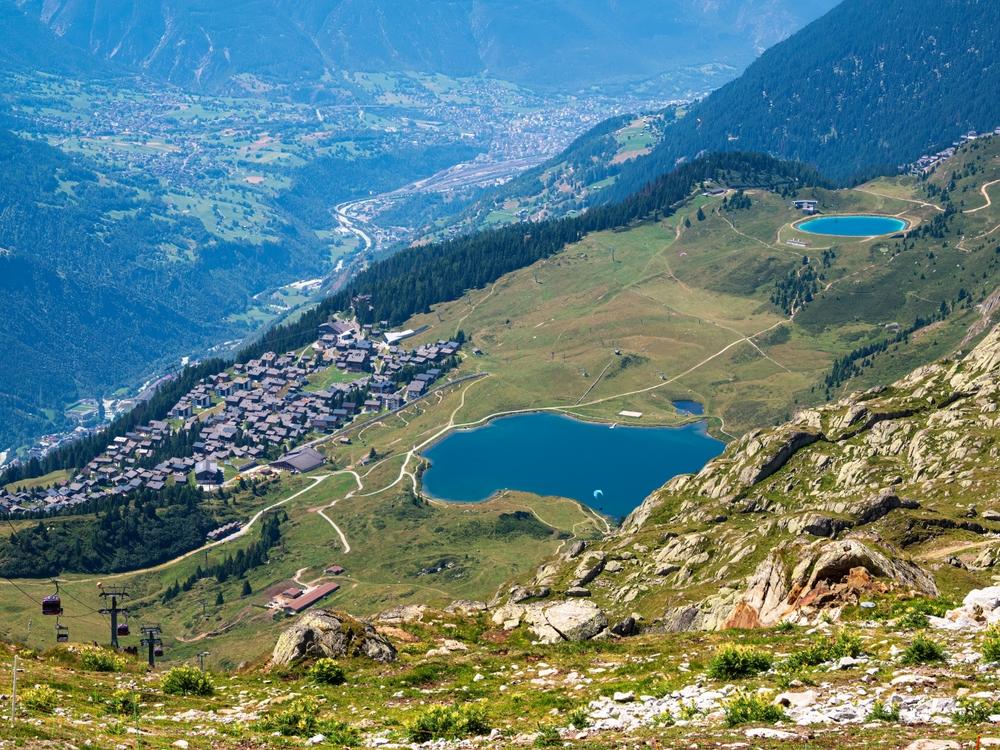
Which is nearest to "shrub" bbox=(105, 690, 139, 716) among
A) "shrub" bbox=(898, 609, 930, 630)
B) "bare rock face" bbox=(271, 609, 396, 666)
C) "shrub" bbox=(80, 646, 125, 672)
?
"shrub" bbox=(80, 646, 125, 672)

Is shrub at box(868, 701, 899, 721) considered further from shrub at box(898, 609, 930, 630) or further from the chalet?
the chalet

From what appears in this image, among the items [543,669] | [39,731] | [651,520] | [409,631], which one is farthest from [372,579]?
[39,731]

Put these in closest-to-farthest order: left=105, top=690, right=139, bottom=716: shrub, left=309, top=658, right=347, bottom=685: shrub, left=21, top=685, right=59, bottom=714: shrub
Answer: left=21, top=685, right=59, bottom=714: shrub → left=105, top=690, right=139, bottom=716: shrub → left=309, top=658, right=347, bottom=685: shrub

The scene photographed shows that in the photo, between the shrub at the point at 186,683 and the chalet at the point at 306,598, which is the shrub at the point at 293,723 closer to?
the shrub at the point at 186,683

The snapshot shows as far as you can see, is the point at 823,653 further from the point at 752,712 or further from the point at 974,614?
the point at 752,712

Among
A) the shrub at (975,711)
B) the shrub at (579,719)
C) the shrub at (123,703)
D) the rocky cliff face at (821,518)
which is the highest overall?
the rocky cliff face at (821,518)

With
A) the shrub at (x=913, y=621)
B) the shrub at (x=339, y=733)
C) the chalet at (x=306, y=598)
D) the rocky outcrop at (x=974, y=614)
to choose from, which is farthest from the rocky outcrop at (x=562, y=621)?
the chalet at (x=306, y=598)
